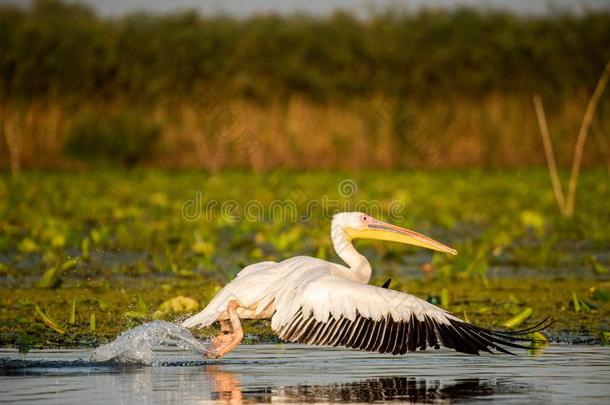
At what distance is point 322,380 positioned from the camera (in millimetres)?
5996

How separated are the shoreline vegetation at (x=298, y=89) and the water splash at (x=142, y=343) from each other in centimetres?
1657

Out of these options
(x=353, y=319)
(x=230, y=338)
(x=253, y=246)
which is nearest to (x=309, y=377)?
(x=353, y=319)

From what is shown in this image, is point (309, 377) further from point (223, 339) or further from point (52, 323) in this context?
point (52, 323)

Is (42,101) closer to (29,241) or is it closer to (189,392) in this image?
(29,241)

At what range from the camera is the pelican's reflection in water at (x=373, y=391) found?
5438 mm

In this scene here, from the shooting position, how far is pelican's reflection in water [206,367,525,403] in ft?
17.8

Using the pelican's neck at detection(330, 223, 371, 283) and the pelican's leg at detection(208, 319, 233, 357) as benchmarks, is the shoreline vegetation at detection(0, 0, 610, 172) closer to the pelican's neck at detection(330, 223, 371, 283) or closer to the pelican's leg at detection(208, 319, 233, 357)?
the pelican's neck at detection(330, 223, 371, 283)

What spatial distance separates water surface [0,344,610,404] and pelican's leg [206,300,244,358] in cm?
8

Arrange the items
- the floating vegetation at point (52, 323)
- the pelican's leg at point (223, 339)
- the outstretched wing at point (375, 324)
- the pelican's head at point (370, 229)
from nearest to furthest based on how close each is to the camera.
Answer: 1. the outstretched wing at point (375, 324)
2. the pelican's leg at point (223, 339)
3. the pelican's head at point (370, 229)
4. the floating vegetation at point (52, 323)

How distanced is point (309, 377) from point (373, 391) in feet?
1.79

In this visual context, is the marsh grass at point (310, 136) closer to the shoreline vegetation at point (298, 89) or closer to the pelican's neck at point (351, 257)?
the shoreline vegetation at point (298, 89)

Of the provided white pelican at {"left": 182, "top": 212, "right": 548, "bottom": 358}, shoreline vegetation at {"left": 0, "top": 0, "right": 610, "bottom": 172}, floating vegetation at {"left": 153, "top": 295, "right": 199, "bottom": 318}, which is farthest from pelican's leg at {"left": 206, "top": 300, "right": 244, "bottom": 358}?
shoreline vegetation at {"left": 0, "top": 0, "right": 610, "bottom": 172}

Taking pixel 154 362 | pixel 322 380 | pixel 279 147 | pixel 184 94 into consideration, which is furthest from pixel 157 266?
pixel 184 94


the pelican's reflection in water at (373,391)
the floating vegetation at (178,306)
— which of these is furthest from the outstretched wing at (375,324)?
the floating vegetation at (178,306)
